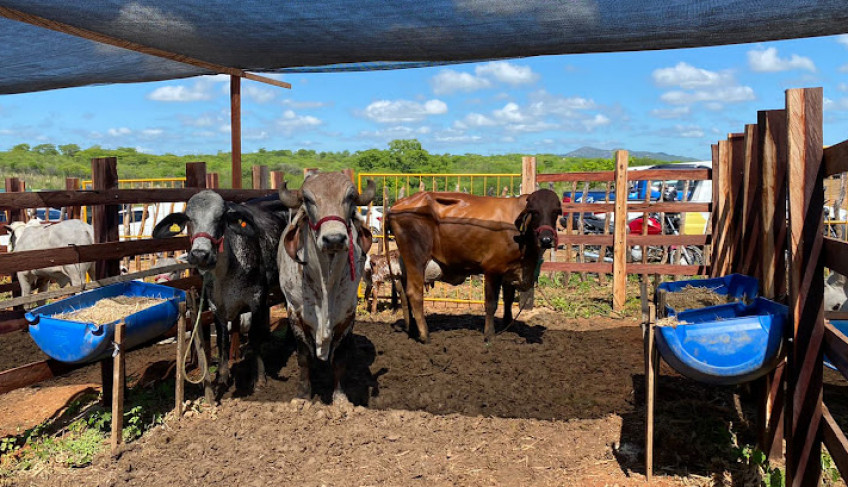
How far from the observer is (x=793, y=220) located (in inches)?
133

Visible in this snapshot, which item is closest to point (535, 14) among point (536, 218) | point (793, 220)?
point (793, 220)

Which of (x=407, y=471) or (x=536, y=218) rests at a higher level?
(x=536, y=218)

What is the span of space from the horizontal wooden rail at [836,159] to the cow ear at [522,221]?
14.4 feet

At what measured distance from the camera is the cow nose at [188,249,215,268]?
4.84 metres

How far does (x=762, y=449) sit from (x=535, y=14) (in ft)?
11.0

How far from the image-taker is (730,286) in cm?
498

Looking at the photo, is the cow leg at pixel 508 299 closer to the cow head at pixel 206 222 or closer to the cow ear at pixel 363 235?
the cow ear at pixel 363 235

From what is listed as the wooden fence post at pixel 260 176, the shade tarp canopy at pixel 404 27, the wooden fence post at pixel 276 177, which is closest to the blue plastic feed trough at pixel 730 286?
the shade tarp canopy at pixel 404 27

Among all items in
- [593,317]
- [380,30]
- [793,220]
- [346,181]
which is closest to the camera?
[793,220]

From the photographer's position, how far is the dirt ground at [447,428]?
162 inches

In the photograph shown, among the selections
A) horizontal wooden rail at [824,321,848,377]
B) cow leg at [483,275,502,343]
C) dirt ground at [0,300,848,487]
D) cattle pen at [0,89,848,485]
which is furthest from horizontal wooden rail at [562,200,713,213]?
horizontal wooden rail at [824,321,848,377]

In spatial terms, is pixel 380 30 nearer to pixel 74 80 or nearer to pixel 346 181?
pixel 346 181

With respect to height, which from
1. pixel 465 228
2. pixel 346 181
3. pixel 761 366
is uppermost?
pixel 346 181

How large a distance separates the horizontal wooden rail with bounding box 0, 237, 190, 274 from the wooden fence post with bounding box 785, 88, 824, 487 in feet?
16.3
